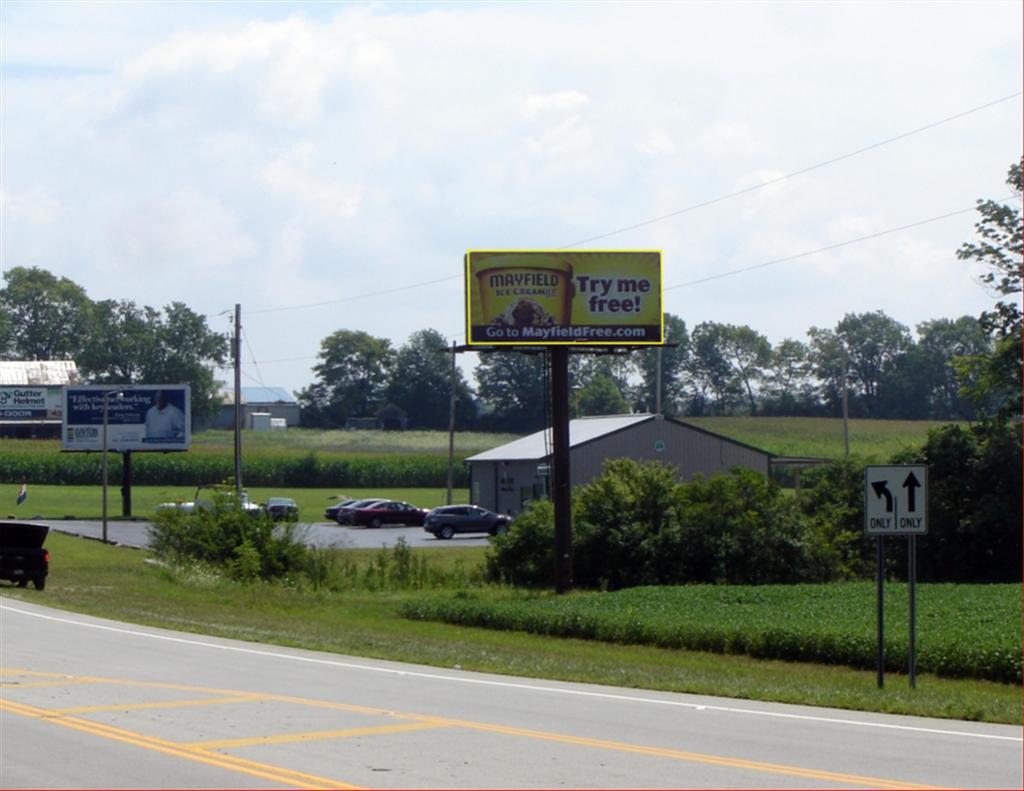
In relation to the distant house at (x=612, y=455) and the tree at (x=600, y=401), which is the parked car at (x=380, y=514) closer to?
the distant house at (x=612, y=455)

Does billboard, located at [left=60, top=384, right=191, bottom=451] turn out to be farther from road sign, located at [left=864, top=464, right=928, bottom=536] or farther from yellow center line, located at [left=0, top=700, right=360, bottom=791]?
yellow center line, located at [left=0, top=700, right=360, bottom=791]

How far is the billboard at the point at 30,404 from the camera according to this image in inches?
3000

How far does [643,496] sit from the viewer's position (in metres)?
44.0

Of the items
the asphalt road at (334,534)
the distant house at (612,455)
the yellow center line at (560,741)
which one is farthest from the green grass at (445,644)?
the distant house at (612,455)

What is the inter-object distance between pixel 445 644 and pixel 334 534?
4261 centimetres

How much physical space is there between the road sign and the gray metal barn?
49726mm

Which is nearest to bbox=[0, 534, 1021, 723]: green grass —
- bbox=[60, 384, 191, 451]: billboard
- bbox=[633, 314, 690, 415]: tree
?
bbox=[60, 384, 191, 451]: billboard

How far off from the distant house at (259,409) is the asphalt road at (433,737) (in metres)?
111

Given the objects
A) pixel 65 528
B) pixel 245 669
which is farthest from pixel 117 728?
pixel 65 528

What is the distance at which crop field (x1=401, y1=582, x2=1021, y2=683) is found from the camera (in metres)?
23.3

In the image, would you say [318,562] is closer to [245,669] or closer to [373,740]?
[245,669]

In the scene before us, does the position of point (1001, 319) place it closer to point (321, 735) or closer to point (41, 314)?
point (321, 735)

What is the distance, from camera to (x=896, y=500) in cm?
1791

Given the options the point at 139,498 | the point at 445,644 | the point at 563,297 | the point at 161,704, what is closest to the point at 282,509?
the point at 563,297
